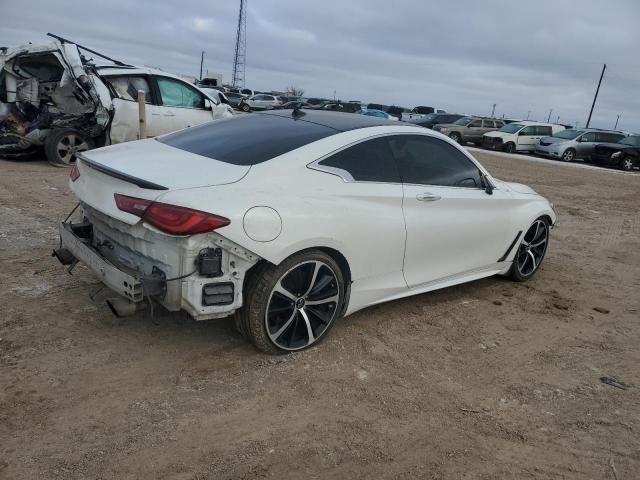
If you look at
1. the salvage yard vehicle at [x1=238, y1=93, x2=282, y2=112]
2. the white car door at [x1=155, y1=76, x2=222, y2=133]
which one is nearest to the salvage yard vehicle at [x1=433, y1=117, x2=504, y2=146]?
the salvage yard vehicle at [x1=238, y1=93, x2=282, y2=112]

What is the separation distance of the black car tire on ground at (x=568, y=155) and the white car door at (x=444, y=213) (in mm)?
21990

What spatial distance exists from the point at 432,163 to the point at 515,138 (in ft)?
79.5


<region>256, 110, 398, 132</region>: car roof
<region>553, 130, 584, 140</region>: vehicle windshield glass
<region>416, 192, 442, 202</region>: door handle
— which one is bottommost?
<region>416, 192, 442, 202</region>: door handle

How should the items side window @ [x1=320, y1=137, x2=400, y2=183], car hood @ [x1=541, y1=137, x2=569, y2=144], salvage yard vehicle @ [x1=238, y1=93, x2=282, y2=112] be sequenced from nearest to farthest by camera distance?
side window @ [x1=320, y1=137, x2=400, y2=183] → car hood @ [x1=541, y1=137, x2=569, y2=144] → salvage yard vehicle @ [x1=238, y1=93, x2=282, y2=112]

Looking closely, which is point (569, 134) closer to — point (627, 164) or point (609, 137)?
point (609, 137)

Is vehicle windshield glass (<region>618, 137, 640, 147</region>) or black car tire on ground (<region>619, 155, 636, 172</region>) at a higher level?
vehicle windshield glass (<region>618, 137, 640, 147</region>)

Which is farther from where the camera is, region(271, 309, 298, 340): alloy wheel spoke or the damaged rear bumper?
region(271, 309, 298, 340): alloy wheel spoke

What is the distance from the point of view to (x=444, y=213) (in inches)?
170

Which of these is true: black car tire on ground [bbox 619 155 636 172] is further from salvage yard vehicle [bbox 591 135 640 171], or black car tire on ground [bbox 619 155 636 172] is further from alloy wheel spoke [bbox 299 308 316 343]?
alloy wheel spoke [bbox 299 308 316 343]

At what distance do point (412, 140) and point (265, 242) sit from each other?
5.61 ft

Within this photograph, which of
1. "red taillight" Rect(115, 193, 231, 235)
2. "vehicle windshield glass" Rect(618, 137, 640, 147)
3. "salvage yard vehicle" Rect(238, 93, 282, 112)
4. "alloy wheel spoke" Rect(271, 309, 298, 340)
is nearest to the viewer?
"red taillight" Rect(115, 193, 231, 235)

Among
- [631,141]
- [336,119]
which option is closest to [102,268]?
[336,119]

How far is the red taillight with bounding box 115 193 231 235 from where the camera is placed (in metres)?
2.98

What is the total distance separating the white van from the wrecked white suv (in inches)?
783
